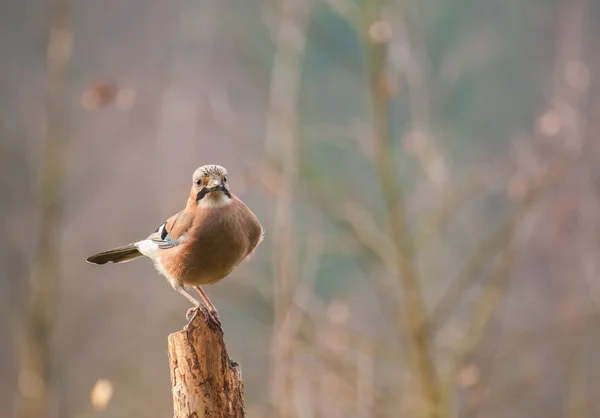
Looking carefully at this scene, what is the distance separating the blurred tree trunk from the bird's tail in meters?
1.95

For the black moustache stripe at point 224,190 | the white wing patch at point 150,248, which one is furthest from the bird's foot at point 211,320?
the black moustache stripe at point 224,190

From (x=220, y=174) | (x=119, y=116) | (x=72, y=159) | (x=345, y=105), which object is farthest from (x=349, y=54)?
(x=220, y=174)

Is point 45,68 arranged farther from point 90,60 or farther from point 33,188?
point 33,188

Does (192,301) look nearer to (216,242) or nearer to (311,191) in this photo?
→ (216,242)

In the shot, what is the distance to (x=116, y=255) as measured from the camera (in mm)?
2242

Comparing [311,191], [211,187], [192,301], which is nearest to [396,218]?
[311,191]

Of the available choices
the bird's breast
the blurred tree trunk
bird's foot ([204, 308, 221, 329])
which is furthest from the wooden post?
the blurred tree trunk

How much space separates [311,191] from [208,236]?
202 centimetres

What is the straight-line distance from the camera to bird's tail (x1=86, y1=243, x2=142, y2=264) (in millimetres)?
2188

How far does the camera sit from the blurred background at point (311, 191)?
4062 millimetres

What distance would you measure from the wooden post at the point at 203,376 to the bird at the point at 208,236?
6 centimetres

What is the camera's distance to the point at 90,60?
4.95m

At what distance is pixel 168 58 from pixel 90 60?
498 mm

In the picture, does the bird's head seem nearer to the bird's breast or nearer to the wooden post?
the bird's breast
